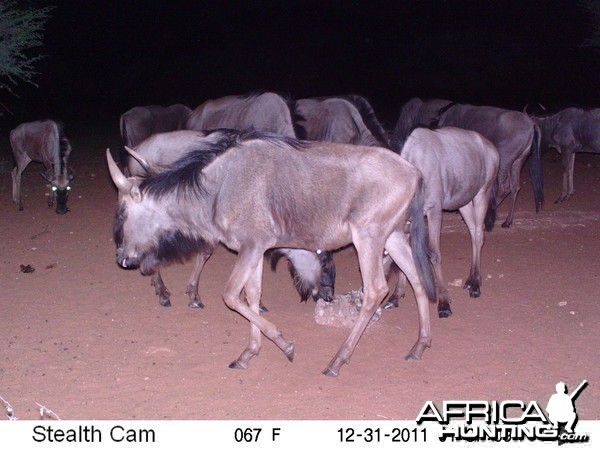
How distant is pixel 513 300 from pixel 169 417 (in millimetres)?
3892

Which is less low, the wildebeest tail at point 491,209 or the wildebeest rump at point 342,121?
the wildebeest rump at point 342,121

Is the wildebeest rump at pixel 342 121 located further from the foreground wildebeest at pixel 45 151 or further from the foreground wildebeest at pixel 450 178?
the foreground wildebeest at pixel 45 151

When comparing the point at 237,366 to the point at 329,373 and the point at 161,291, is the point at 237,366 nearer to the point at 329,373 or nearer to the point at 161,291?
the point at 329,373

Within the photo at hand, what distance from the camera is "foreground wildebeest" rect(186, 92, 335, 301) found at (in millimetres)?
6473

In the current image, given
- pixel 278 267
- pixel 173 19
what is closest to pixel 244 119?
pixel 278 267

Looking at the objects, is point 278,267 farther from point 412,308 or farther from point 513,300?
point 513,300

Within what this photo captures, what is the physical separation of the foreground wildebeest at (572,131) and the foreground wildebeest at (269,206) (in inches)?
326

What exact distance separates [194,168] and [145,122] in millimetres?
5801

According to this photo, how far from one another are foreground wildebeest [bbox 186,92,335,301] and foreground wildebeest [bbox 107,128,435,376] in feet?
3.45

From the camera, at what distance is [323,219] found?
17.0 feet

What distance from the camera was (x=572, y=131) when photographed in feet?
42.5

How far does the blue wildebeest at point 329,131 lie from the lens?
6.48 m

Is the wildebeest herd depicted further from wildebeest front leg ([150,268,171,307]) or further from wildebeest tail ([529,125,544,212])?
wildebeest tail ([529,125,544,212])

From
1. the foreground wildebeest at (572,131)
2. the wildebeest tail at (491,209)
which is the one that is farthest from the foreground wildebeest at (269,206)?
the foreground wildebeest at (572,131)
